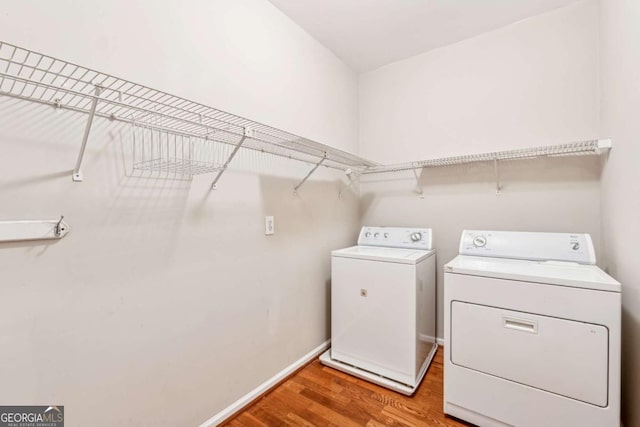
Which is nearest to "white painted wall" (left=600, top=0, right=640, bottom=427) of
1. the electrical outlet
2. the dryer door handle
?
the dryer door handle

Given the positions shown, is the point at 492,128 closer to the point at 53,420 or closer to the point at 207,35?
the point at 207,35

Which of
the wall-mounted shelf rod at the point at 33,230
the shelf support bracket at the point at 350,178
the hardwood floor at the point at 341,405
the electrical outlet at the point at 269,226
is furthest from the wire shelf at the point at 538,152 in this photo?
the wall-mounted shelf rod at the point at 33,230

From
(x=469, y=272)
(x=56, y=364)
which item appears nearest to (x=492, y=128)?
(x=469, y=272)

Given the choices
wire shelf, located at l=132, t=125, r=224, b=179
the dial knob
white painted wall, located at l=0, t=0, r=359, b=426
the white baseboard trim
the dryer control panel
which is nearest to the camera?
white painted wall, located at l=0, t=0, r=359, b=426

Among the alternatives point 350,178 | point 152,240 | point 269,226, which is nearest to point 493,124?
point 350,178

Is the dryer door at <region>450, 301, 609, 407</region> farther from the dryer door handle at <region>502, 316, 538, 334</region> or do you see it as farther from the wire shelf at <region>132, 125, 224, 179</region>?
the wire shelf at <region>132, 125, 224, 179</region>

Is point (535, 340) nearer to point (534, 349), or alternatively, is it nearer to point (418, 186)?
point (534, 349)

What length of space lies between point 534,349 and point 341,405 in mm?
1066

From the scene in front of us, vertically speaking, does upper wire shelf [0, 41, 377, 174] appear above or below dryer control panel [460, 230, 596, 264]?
above

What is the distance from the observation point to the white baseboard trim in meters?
1.46

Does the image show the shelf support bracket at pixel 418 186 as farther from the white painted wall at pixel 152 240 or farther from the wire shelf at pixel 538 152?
the white painted wall at pixel 152 240

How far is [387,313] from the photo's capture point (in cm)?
182

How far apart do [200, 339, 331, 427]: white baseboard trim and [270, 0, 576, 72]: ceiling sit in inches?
95.8

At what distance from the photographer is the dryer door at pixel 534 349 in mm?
1184
